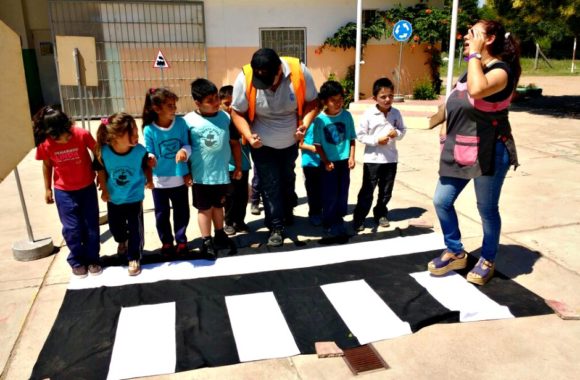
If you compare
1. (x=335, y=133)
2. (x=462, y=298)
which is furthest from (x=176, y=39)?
(x=462, y=298)

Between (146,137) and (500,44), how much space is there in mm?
2724

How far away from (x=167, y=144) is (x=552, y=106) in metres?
13.7

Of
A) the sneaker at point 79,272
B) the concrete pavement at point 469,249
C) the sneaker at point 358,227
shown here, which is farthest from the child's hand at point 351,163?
the sneaker at point 79,272

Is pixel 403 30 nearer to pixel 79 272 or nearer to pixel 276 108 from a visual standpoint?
pixel 276 108

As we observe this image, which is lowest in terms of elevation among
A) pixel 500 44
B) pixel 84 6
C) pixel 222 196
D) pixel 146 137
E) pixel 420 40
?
pixel 222 196

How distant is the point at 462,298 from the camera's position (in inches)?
135

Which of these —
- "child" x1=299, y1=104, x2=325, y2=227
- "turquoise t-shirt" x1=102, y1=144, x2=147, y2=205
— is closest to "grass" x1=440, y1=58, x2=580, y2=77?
"child" x1=299, y1=104, x2=325, y2=227

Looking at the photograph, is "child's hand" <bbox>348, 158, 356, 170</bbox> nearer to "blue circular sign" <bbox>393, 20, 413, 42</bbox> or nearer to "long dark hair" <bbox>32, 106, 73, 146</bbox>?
"long dark hair" <bbox>32, 106, 73, 146</bbox>

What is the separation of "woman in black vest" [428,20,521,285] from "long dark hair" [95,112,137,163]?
2400 mm

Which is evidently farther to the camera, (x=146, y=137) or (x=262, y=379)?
(x=146, y=137)

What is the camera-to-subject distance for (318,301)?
3.43 metres

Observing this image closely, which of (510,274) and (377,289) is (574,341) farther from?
(377,289)

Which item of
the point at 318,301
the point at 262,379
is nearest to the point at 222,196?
the point at 318,301

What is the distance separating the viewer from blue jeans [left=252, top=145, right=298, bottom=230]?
13.9 feet
